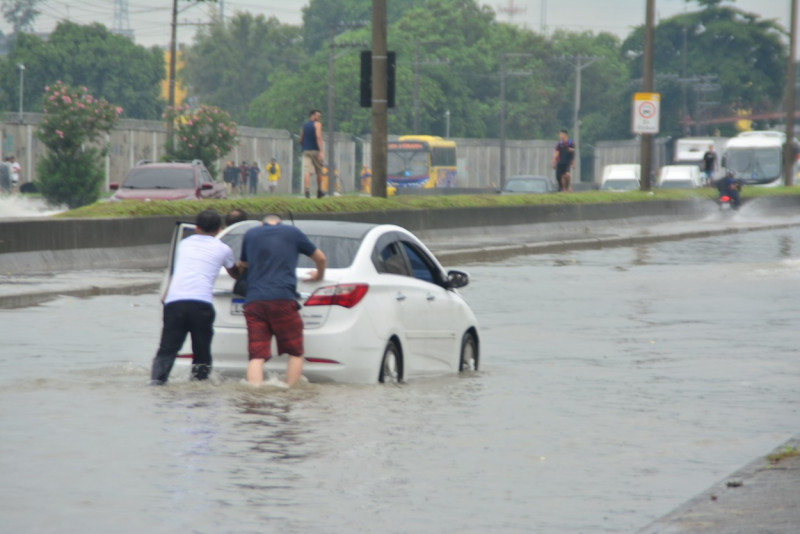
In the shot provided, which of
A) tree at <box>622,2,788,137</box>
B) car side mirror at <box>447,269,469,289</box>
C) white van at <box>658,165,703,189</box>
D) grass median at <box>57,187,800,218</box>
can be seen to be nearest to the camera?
car side mirror at <box>447,269,469,289</box>

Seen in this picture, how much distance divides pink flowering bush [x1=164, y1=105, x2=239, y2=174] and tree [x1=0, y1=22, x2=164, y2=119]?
58.8 metres

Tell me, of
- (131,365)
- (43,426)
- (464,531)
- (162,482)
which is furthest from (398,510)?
(131,365)

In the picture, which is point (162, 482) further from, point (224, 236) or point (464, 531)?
point (224, 236)

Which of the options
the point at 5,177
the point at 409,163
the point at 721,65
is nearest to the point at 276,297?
the point at 5,177

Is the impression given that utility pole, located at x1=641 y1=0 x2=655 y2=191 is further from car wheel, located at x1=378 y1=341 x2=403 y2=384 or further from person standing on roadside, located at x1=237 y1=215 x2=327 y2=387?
person standing on roadside, located at x1=237 y1=215 x2=327 y2=387

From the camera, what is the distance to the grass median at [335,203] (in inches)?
930

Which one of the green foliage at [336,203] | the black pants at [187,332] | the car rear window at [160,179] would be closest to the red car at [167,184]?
the car rear window at [160,179]

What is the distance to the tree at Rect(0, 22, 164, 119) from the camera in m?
106

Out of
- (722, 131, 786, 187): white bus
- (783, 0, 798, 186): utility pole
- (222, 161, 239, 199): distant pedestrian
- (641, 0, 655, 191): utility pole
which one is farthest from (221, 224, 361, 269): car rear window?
(722, 131, 786, 187): white bus

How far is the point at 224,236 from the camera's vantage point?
11461 millimetres

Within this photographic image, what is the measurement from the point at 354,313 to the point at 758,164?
67424 millimetres

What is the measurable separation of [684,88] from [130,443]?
10693 centimetres

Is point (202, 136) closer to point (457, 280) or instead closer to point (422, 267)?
point (422, 267)

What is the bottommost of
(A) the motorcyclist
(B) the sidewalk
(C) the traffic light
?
(B) the sidewalk
